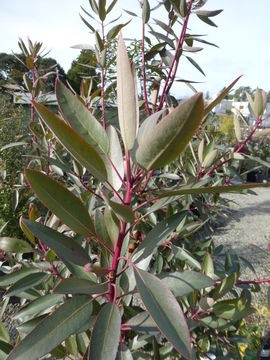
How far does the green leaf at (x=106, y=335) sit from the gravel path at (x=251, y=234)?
2.72 m

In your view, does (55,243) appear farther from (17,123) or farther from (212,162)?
(17,123)

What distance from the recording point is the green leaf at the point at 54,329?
0.43 meters

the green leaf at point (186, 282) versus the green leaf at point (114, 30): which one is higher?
the green leaf at point (114, 30)

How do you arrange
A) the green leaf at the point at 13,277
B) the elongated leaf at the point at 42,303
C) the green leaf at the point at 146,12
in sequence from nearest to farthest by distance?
the elongated leaf at the point at 42,303 → the green leaf at the point at 13,277 → the green leaf at the point at 146,12

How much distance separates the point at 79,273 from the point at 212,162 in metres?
0.65

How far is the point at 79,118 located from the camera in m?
0.46

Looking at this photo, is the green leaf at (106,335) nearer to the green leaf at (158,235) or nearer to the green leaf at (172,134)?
the green leaf at (158,235)

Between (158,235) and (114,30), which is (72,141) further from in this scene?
(114,30)

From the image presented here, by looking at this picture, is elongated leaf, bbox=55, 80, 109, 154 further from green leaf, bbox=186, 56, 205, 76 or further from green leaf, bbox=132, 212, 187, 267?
green leaf, bbox=186, 56, 205, 76

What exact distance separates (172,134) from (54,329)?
34cm

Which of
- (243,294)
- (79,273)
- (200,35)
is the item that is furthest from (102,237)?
(200,35)

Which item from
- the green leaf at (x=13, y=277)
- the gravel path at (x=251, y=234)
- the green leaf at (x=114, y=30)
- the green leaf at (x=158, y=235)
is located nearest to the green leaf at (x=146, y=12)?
the green leaf at (x=114, y=30)

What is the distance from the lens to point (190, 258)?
77 cm

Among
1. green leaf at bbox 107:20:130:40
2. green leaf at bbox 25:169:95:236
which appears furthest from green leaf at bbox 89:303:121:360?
green leaf at bbox 107:20:130:40
